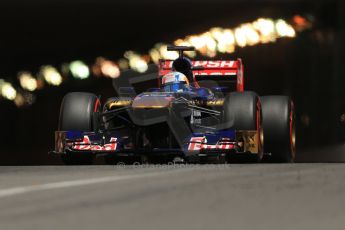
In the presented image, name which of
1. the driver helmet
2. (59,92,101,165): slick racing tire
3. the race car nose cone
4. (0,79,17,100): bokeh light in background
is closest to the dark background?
(0,79,17,100): bokeh light in background

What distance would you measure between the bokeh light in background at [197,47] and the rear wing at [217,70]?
39.4ft

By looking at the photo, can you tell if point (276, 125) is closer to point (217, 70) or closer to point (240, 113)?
point (240, 113)

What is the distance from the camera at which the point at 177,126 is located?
16922 millimetres

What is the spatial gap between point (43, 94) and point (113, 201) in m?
30.4

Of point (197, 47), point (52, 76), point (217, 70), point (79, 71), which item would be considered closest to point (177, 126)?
point (217, 70)

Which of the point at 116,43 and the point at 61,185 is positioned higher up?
the point at 116,43

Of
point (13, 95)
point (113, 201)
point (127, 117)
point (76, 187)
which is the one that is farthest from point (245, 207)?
point (13, 95)

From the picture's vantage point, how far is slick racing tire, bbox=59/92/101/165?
Answer: 56.2 ft

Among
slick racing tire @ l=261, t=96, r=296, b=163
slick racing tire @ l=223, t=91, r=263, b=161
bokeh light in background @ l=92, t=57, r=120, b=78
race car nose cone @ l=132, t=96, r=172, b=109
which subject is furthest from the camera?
bokeh light in background @ l=92, t=57, r=120, b=78

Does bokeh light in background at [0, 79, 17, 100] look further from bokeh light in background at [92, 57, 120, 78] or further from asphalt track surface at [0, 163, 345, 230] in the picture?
asphalt track surface at [0, 163, 345, 230]

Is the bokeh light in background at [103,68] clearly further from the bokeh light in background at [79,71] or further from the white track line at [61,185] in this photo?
the white track line at [61,185]

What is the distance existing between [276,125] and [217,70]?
112 inches

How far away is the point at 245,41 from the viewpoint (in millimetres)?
36344

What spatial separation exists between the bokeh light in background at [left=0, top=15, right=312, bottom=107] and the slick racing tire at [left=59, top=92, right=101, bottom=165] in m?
15.5
